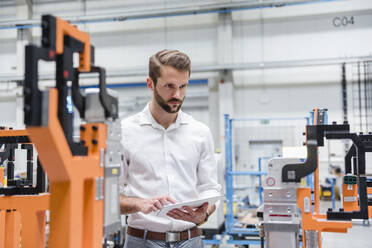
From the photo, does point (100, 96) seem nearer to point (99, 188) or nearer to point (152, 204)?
point (99, 188)

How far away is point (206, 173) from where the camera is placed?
5.74 feet

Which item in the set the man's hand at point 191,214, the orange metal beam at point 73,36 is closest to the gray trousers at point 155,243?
the man's hand at point 191,214

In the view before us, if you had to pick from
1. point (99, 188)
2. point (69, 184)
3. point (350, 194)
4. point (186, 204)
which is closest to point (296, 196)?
point (350, 194)

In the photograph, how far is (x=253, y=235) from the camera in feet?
19.5

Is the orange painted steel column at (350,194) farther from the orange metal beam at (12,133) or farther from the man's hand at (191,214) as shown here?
the orange metal beam at (12,133)

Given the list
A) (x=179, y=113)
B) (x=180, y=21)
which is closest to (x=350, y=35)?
(x=180, y=21)

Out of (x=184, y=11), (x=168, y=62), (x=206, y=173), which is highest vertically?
(x=184, y=11)

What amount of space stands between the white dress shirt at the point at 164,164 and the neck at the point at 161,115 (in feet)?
0.06

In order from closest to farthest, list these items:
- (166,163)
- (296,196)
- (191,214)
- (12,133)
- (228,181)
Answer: (191,214), (166,163), (296,196), (12,133), (228,181)

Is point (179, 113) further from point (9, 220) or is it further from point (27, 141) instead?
point (9, 220)

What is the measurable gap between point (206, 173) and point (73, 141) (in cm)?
82

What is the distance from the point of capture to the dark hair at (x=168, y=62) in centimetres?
158

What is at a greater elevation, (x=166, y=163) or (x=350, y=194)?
(x=166, y=163)

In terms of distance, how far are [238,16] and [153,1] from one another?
2.24 m
